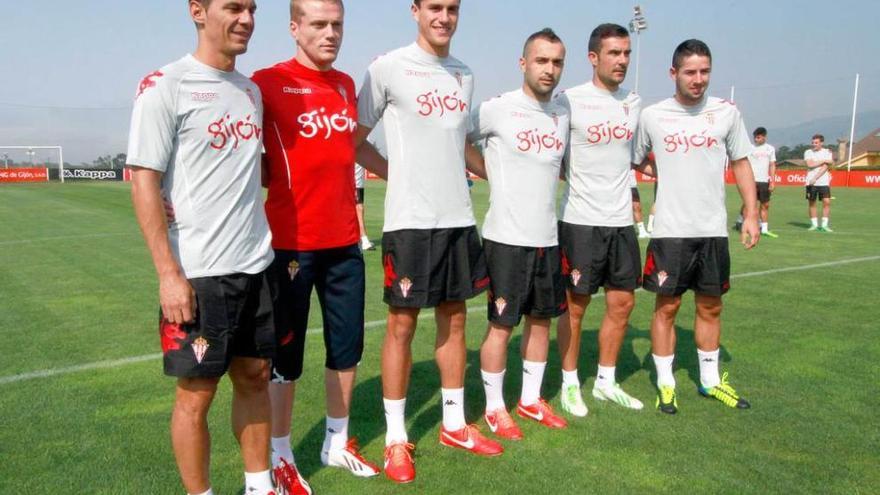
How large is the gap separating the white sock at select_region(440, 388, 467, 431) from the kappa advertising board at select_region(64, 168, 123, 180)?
48.9m

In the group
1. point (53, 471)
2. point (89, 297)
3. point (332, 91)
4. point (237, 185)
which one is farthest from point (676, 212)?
point (89, 297)

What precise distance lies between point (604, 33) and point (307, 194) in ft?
7.20

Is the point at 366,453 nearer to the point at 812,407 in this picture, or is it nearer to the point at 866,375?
the point at 812,407

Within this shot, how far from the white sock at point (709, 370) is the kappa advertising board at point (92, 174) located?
48984 mm

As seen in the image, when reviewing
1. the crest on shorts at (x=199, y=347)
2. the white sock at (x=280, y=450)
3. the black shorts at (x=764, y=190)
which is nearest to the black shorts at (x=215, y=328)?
the crest on shorts at (x=199, y=347)

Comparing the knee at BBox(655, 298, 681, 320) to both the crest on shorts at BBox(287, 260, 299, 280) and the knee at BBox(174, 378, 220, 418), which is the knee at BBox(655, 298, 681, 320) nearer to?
the crest on shorts at BBox(287, 260, 299, 280)

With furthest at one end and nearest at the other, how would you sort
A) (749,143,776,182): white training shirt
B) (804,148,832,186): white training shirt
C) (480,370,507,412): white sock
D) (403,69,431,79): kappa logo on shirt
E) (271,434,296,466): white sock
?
(804,148,832,186): white training shirt
(749,143,776,182): white training shirt
(480,370,507,412): white sock
(403,69,431,79): kappa logo on shirt
(271,434,296,466): white sock

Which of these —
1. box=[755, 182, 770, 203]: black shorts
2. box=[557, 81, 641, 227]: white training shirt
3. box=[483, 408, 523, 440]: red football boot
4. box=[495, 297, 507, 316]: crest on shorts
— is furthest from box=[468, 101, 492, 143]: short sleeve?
box=[755, 182, 770, 203]: black shorts

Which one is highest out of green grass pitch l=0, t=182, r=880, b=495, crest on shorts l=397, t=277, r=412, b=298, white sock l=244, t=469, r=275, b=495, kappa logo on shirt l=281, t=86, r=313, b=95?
kappa logo on shirt l=281, t=86, r=313, b=95

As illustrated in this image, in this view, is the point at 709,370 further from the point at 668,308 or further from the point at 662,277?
the point at 662,277

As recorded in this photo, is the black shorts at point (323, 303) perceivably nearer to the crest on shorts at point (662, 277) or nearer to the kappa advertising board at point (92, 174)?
the crest on shorts at point (662, 277)

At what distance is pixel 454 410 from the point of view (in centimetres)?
382

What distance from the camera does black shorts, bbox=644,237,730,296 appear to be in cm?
450

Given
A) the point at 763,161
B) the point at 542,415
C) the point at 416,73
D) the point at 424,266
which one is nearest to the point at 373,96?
the point at 416,73
